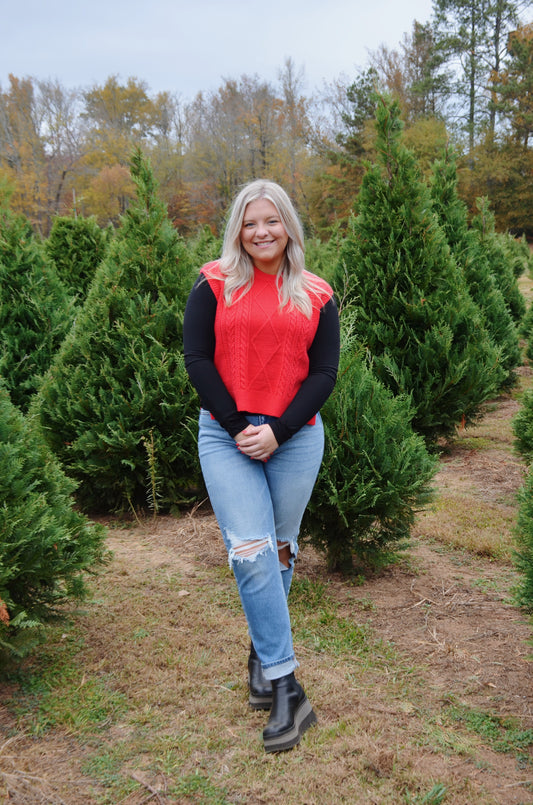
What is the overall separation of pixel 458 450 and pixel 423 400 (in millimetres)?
1242

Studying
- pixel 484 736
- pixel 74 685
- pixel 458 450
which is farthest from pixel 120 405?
pixel 458 450

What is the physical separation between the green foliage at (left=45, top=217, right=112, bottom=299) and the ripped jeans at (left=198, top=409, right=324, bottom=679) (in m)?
7.43

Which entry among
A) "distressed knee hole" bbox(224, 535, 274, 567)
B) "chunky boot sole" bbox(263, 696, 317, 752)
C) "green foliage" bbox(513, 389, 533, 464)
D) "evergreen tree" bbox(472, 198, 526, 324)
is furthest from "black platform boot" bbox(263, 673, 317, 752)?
"evergreen tree" bbox(472, 198, 526, 324)

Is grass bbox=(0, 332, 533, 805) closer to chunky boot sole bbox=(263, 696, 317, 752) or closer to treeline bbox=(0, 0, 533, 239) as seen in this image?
chunky boot sole bbox=(263, 696, 317, 752)

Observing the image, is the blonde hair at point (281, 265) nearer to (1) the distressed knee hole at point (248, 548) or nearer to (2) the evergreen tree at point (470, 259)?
(1) the distressed knee hole at point (248, 548)

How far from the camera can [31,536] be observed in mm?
2611

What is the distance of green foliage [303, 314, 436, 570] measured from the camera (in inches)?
143

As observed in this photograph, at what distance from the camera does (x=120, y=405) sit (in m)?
4.70

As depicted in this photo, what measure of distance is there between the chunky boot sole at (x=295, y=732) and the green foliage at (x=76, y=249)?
25.8 ft

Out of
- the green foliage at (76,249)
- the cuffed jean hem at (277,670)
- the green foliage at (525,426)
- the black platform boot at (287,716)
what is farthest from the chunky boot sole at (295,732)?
the green foliage at (76,249)

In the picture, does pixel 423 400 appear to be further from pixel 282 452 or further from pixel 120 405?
pixel 282 452

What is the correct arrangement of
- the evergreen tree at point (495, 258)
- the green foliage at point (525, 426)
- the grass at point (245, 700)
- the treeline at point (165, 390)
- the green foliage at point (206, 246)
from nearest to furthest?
1. the grass at point (245, 700)
2. the treeline at point (165, 390)
3. the green foliage at point (525, 426)
4. the green foliage at point (206, 246)
5. the evergreen tree at point (495, 258)

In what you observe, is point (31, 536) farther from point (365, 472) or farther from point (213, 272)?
point (365, 472)

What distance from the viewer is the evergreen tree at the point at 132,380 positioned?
4727 mm
